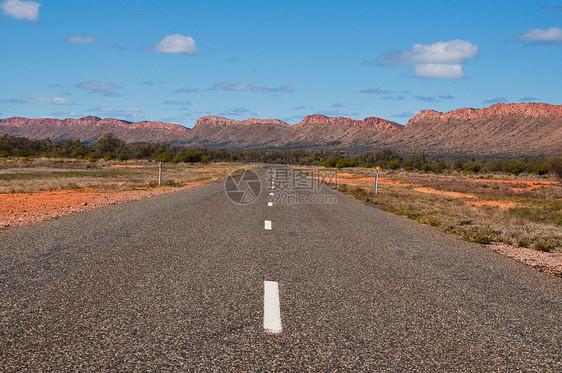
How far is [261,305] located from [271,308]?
0.14 metres

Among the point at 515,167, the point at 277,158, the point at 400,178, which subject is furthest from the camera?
the point at 277,158

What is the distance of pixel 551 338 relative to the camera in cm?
413

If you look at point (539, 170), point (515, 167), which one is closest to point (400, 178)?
point (539, 170)

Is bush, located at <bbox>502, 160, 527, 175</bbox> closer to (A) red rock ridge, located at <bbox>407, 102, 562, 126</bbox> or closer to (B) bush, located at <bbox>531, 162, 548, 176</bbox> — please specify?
(B) bush, located at <bbox>531, 162, 548, 176</bbox>

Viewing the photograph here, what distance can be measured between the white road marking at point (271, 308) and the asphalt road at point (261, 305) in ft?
0.22

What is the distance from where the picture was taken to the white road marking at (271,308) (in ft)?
13.5

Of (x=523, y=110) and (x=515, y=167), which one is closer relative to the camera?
(x=515, y=167)

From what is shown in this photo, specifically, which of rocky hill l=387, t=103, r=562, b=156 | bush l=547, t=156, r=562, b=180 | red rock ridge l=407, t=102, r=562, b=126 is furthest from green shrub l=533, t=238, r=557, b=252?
red rock ridge l=407, t=102, r=562, b=126

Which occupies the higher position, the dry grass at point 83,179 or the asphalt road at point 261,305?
the asphalt road at point 261,305

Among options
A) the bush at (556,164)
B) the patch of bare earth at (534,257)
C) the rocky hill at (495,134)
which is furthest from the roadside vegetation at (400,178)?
the rocky hill at (495,134)

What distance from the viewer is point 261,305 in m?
4.70

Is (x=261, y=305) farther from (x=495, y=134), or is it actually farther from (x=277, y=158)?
(x=277, y=158)

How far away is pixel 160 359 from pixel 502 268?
6074mm

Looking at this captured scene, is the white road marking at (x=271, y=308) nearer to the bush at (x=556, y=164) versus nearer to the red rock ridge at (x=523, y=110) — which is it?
the bush at (x=556, y=164)
